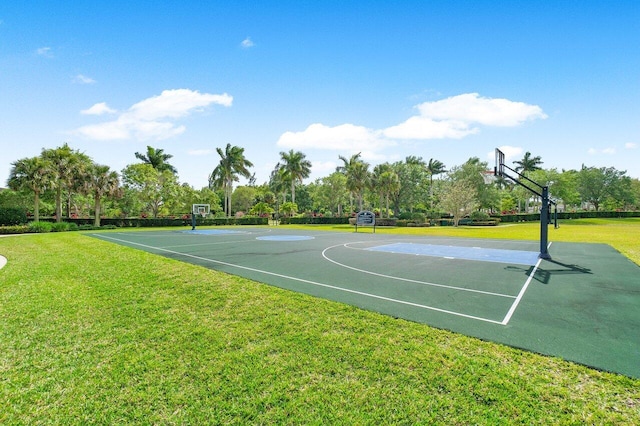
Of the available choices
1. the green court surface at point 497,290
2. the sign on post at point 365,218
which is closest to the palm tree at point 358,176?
the sign on post at point 365,218

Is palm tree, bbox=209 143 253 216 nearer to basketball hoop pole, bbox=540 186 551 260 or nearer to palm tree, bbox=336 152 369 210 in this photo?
palm tree, bbox=336 152 369 210

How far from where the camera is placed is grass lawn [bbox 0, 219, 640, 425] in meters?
3.40

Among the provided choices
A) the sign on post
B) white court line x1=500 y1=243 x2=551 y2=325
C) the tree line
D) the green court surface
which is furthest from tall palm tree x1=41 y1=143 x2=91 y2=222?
white court line x1=500 y1=243 x2=551 y2=325

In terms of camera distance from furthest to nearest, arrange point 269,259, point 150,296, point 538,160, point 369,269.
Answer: point 538,160 < point 269,259 < point 369,269 < point 150,296

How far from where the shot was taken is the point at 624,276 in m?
9.52

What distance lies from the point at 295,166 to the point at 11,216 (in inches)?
1461

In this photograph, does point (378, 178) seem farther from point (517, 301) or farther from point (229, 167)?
point (517, 301)

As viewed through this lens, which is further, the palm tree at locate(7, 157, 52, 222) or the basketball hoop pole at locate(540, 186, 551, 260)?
the palm tree at locate(7, 157, 52, 222)

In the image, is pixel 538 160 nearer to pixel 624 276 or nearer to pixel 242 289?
pixel 624 276

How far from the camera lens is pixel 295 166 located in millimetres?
56281

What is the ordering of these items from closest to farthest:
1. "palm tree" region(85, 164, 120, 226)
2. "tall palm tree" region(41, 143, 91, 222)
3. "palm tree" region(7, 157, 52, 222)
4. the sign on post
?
"palm tree" region(7, 157, 52, 222)
the sign on post
"tall palm tree" region(41, 143, 91, 222)
"palm tree" region(85, 164, 120, 226)

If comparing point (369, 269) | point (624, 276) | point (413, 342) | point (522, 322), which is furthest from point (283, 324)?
point (624, 276)

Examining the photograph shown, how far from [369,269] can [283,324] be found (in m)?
5.53

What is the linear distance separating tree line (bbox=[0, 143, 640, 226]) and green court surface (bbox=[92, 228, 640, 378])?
89.6 ft
